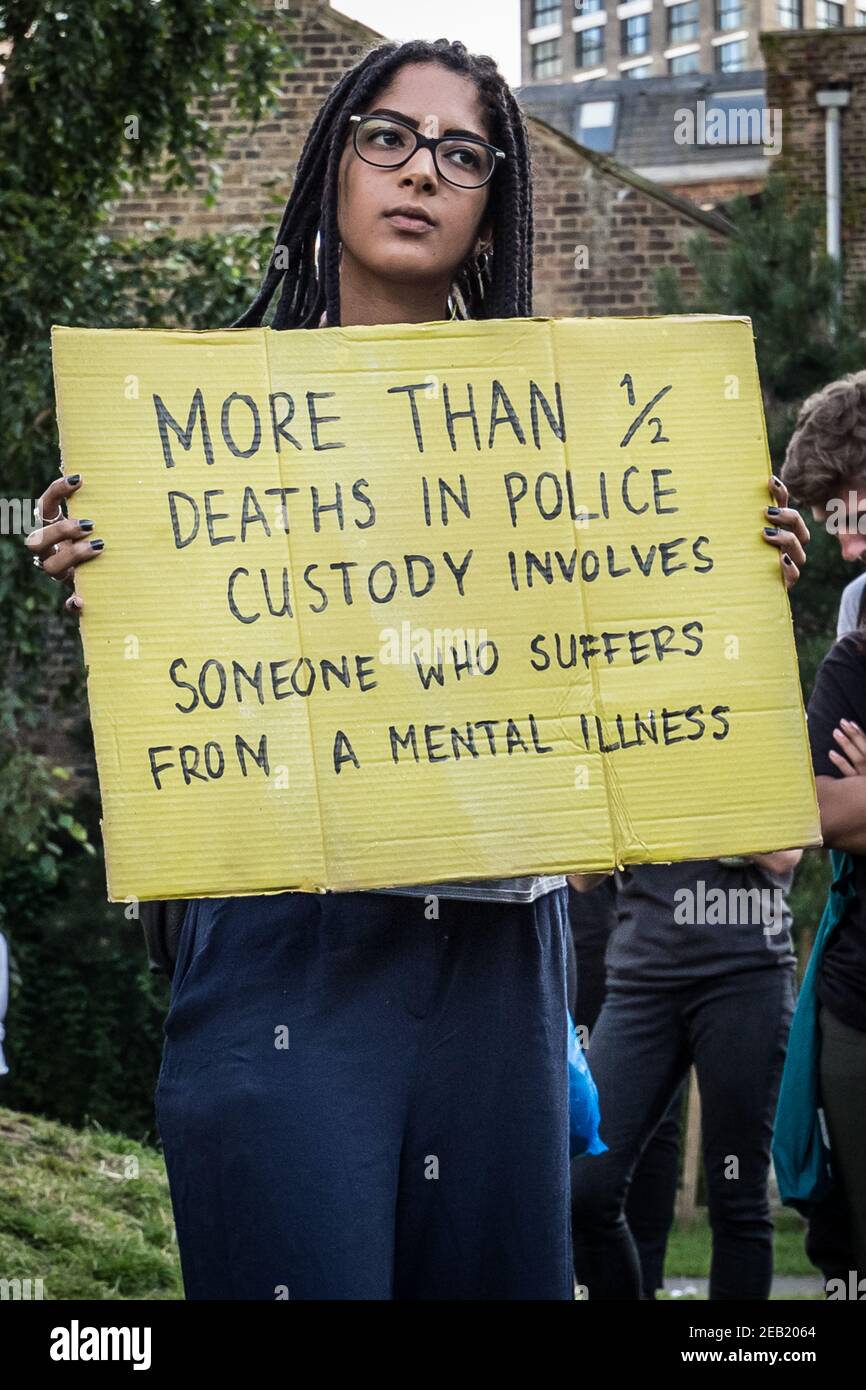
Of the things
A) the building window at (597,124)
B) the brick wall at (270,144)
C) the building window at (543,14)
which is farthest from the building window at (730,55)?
the brick wall at (270,144)

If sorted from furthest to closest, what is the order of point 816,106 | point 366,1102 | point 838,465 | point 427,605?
point 816,106 < point 838,465 < point 427,605 < point 366,1102

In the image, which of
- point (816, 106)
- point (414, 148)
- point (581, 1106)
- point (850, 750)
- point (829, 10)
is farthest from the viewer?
point (829, 10)

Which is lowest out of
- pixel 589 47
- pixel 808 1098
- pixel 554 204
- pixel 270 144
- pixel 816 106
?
pixel 808 1098

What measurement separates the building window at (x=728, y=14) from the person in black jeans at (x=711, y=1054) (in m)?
99.2

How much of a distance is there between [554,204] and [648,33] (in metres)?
94.3

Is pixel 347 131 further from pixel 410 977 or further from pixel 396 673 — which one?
pixel 410 977

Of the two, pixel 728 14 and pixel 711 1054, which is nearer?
pixel 711 1054

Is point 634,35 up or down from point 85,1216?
up

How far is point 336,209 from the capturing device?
2.21 m

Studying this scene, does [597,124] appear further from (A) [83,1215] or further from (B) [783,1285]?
(A) [83,1215]

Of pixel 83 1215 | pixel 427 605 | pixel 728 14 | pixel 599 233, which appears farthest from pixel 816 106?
pixel 728 14

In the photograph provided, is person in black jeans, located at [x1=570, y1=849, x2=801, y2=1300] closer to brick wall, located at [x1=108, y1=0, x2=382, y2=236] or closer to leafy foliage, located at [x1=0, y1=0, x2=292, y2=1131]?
leafy foliage, located at [x1=0, y1=0, x2=292, y2=1131]

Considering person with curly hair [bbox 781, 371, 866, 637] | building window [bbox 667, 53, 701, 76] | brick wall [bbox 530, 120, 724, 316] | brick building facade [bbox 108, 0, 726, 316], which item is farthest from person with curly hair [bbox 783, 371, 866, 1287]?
building window [bbox 667, 53, 701, 76]

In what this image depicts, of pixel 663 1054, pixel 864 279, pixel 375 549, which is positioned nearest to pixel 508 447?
pixel 375 549
